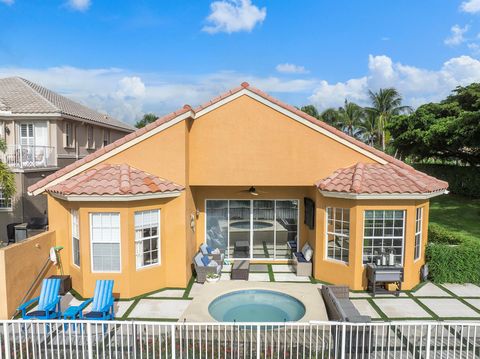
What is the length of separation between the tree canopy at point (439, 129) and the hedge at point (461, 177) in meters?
1.25

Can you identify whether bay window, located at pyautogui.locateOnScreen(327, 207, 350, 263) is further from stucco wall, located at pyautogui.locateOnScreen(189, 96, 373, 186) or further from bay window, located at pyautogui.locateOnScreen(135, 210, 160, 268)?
bay window, located at pyautogui.locateOnScreen(135, 210, 160, 268)

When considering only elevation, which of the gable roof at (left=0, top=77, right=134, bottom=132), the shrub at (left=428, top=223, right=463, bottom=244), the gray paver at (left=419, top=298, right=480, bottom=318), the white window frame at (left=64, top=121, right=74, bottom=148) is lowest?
the gray paver at (left=419, top=298, right=480, bottom=318)

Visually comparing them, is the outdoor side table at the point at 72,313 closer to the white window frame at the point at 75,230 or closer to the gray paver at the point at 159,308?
the gray paver at the point at 159,308

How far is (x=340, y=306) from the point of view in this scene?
10086 millimetres

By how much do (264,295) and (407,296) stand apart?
5.37 meters

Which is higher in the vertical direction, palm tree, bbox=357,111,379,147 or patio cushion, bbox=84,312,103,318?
palm tree, bbox=357,111,379,147

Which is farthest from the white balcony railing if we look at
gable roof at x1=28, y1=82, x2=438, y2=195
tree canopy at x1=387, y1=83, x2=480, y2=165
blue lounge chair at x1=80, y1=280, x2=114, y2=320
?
tree canopy at x1=387, y1=83, x2=480, y2=165

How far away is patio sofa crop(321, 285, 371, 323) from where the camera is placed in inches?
352

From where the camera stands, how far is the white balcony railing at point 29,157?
1938 centimetres

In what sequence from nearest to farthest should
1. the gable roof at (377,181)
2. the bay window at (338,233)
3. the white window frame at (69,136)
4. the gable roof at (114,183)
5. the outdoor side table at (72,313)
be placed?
the outdoor side table at (72,313)
the gable roof at (114,183)
the gable roof at (377,181)
the bay window at (338,233)
the white window frame at (69,136)

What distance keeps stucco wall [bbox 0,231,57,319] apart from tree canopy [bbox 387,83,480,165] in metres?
32.0

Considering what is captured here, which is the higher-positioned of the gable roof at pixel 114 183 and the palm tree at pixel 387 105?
the palm tree at pixel 387 105

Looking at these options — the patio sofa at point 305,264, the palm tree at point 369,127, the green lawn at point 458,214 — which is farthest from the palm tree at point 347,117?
the patio sofa at point 305,264

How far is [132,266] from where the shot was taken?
40.7ft
